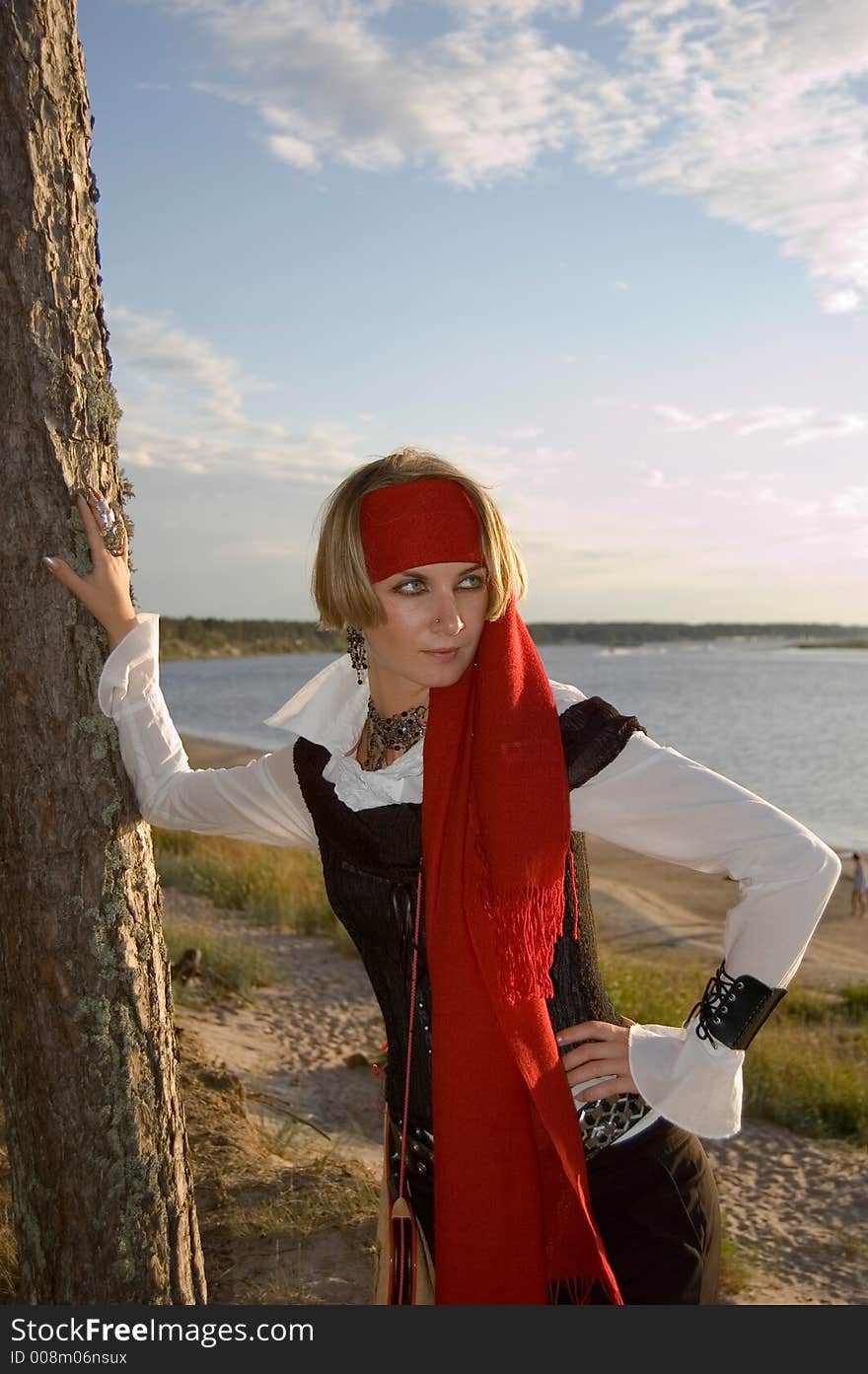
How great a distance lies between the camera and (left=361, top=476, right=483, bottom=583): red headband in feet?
7.07

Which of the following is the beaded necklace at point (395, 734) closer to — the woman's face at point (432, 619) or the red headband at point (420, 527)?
the woman's face at point (432, 619)

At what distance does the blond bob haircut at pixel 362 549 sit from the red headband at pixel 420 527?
0.02 meters

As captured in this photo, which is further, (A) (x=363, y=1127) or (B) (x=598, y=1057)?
(A) (x=363, y=1127)

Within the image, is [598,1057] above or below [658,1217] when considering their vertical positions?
above

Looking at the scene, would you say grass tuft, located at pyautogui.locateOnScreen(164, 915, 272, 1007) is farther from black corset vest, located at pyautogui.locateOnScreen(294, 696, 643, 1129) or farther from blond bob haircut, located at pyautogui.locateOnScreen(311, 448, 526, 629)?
blond bob haircut, located at pyautogui.locateOnScreen(311, 448, 526, 629)

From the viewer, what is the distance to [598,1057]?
210 cm

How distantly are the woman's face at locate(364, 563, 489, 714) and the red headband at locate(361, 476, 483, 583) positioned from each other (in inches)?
0.9

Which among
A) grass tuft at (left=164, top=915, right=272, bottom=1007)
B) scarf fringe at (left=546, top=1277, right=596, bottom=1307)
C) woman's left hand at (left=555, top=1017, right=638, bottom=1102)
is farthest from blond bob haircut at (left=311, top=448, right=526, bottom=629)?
grass tuft at (left=164, top=915, right=272, bottom=1007)

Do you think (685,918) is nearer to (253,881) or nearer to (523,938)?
(253,881)

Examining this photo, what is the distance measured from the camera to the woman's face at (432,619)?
7.10ft

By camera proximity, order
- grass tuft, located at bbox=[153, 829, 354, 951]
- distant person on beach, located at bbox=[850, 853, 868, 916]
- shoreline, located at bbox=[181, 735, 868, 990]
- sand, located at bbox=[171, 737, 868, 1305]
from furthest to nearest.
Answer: distant person on beach, located at bbox=[850, 853, 868, 916] < shoreline, located at bbox=[181, 735, 868, 990] < grass tuft, located at bbox=[153, 829, 354, 951] < sand, located at bbox=[171, 737, 868, 1305]

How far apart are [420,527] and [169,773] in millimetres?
772

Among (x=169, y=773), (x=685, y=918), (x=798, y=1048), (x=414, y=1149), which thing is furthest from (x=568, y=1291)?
(x=685, y=918)

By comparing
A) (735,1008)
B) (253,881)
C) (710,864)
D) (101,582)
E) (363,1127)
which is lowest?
(363,1127)
